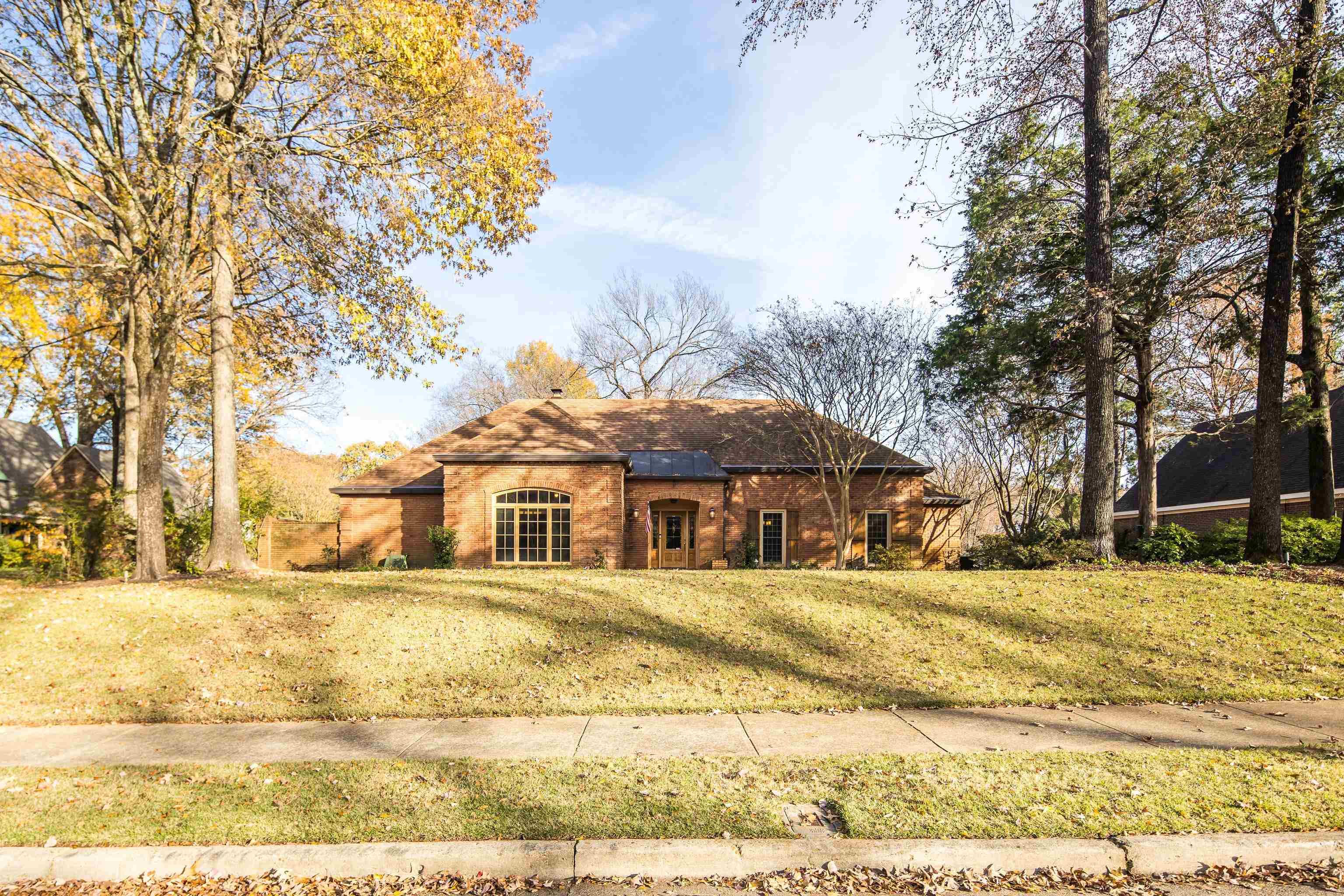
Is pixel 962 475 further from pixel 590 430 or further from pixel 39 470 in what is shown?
pixel 39 470

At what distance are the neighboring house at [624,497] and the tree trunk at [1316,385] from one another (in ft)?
30.3

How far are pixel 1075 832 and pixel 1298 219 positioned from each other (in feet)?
48.7

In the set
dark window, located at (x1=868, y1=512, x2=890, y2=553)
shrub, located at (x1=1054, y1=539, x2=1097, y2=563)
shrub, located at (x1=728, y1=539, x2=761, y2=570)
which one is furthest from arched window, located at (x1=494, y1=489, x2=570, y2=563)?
shrub, located at (x1=1054, y1=539, x2=1097, y2=563)

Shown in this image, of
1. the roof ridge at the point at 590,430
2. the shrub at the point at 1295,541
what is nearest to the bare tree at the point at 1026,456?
the shrub at the point at 1295,541

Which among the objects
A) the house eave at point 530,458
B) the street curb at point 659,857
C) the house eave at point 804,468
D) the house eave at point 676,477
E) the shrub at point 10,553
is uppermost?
the house eave at point 530,458

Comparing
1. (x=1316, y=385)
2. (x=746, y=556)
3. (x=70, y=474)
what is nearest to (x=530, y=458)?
(x=746, y=556)

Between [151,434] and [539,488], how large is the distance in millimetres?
9718

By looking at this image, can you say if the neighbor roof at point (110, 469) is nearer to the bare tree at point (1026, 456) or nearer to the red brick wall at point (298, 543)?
the red brick wall at point (298, 543)

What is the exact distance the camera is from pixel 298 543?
2202cm

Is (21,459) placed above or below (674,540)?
above

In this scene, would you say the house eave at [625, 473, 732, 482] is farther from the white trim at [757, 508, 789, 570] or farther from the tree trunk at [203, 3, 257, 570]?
the tree trunk at [203, 3, 257, 570]

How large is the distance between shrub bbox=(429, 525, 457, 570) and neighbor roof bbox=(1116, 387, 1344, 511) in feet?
70.7

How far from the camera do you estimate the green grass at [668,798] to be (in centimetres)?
414

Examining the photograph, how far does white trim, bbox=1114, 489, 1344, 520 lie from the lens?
68.8ft
